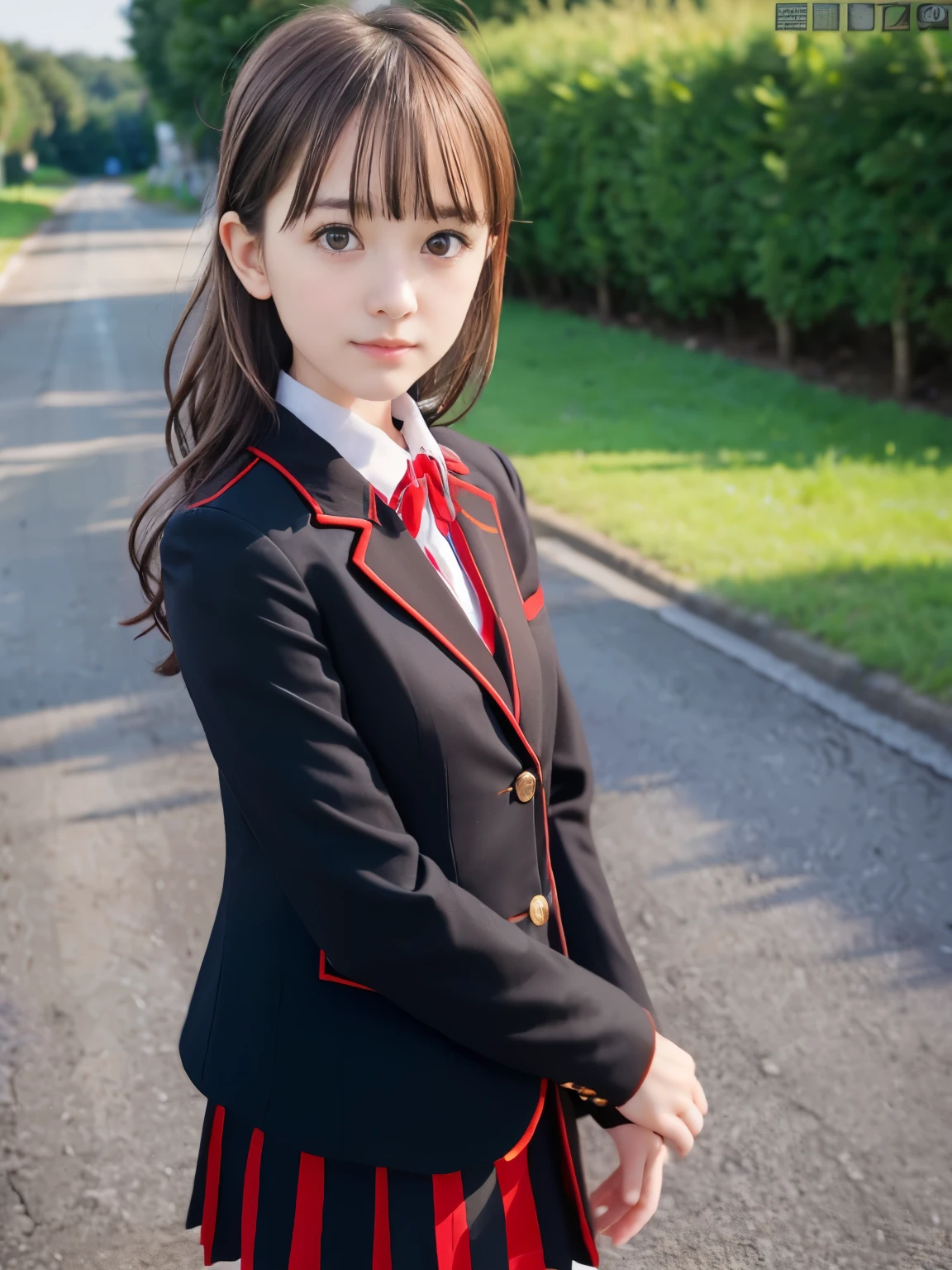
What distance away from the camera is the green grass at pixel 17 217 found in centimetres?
3327

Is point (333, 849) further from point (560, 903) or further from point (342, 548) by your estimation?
point (560, 903)

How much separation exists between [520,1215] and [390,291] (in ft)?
3.45

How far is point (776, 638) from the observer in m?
5.43

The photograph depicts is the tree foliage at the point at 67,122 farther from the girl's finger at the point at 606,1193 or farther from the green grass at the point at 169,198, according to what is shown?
the girl's finger at the point at 606,1193

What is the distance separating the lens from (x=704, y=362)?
12.7 meters

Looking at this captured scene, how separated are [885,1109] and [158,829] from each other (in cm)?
244

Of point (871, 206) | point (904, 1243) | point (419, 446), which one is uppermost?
point (419, 446)

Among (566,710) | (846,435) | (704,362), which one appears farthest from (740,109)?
(566,710)

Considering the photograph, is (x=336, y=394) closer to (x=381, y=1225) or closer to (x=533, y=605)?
(x=533, y=605)

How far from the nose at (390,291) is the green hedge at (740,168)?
7.92 m

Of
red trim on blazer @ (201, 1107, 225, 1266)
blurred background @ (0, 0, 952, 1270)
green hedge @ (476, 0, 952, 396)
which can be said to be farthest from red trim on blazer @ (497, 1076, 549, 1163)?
green hedge @ (476, 0, 952, 396)

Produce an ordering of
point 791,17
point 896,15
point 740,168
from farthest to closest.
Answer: point 740,168 → point 896,15 → point 791,17

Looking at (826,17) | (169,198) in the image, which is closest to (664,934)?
(826,17)

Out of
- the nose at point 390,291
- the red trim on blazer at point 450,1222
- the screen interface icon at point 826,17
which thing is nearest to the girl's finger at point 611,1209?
the red trim on blazer at point 450,1222
